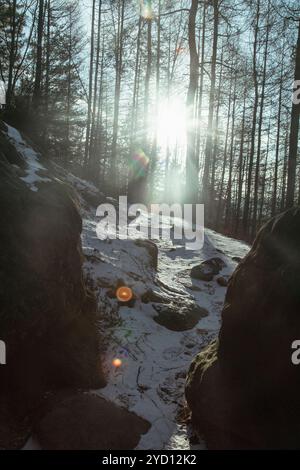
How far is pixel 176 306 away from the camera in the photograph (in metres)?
6.56

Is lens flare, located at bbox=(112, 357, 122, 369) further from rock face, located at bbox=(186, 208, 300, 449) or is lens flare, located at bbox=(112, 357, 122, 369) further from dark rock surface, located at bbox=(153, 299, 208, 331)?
dark rock surface, located at bbox=(153, 299, 208, 331)

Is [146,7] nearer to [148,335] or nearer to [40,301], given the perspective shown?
[148,335]

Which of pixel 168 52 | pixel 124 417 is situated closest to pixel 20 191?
pixel 124 417

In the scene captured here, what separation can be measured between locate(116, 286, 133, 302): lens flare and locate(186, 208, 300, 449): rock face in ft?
6.96

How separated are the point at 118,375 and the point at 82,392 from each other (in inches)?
24.0

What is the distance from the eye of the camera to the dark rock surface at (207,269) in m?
8.59

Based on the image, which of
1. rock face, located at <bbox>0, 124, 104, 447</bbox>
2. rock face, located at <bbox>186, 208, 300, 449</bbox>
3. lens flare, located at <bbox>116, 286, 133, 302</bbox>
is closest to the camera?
rock face, located at <bbox>186, 208, 300, 449</bbox>

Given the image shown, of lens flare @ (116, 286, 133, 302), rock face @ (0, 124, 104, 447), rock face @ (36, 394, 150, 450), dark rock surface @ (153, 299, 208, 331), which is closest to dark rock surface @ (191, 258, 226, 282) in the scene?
dark rock surface @ (153, 299, 208, 331)

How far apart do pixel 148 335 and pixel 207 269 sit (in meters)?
3.49

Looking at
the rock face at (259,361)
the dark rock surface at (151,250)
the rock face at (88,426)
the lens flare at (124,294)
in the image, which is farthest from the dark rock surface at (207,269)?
the rock face at (88,426)

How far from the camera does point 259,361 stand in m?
3.68

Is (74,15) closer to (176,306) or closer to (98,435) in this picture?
(176,306)

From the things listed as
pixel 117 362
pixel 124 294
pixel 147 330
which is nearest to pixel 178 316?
pixel 147 330

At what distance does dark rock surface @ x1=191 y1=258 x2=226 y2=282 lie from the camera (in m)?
8.59
